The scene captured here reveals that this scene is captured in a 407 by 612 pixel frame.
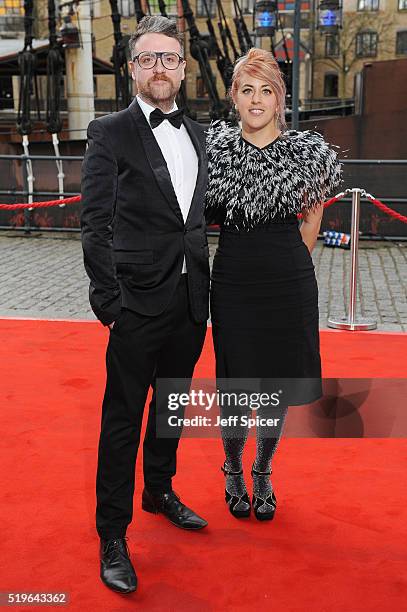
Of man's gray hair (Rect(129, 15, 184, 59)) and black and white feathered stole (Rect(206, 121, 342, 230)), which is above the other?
man's gray hair (Rect(129, 15, 184, 59))

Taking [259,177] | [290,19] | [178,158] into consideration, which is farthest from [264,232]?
[290,19]

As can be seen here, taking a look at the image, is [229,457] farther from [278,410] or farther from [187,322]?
[187,322]

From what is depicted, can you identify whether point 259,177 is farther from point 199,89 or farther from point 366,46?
point 366,46

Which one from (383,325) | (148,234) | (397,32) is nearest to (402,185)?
(383,325)

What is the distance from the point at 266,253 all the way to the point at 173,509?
3.98 feet

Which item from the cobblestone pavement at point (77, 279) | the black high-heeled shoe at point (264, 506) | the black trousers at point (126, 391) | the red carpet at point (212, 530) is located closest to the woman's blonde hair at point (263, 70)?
the black trousers at point (126, 391)

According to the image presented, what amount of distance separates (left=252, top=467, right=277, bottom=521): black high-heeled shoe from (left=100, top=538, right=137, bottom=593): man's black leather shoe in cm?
67

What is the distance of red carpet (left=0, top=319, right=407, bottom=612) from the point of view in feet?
9.14

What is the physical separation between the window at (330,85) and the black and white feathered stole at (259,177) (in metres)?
46.4

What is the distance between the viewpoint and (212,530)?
325 cm

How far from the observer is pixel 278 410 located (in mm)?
3273

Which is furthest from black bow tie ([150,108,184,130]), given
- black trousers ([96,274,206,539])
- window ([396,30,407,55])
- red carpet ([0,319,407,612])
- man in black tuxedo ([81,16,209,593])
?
window ([396,30,407,55])

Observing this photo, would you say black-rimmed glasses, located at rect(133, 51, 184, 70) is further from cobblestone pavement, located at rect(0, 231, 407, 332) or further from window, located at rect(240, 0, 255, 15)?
window, located at rect(240, 0, 255, 15)

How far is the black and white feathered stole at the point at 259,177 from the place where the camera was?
9.87ft
